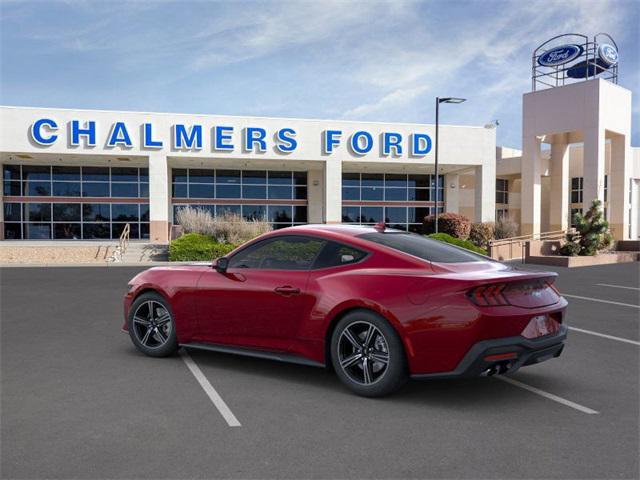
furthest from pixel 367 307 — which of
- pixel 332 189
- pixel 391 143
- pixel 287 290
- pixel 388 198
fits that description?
pixel 388 198

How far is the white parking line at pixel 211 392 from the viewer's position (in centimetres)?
430

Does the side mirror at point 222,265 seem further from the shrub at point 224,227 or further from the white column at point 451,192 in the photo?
the white column at point 451,192

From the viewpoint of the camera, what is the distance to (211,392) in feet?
16.3

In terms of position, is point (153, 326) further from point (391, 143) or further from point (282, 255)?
point (391, 143)

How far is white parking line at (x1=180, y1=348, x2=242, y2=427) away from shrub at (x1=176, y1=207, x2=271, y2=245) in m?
18.1

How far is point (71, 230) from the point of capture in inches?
1318

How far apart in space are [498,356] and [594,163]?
1213 inches

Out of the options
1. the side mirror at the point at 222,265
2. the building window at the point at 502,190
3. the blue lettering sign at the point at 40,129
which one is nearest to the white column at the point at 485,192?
the building window at the point at 502,190

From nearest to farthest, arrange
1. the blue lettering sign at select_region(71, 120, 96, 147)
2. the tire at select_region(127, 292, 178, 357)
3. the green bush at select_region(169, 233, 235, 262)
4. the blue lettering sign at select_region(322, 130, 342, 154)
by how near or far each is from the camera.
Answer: the tire at select_region(127, 292, 178, 357) → the green bush at select_region(169, 233, 235, 262) → the blue lettering sign at select_region(71, 120, 96, 147) → the blue lettering sign at select_region(322, 130, 342, 154)

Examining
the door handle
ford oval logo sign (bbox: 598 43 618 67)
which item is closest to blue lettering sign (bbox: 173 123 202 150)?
ford oval logo sign (bbox: 598 43 618 67)

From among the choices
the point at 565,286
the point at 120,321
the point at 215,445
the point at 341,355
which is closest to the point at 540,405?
the point at 341,355

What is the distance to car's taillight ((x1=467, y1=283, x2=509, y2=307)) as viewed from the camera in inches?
172

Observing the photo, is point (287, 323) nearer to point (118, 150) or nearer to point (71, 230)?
point (118, 150)

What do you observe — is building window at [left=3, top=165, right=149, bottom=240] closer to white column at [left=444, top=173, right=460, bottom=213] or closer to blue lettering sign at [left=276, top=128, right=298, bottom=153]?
blue lettering sign at [left=276, top=128, right=298, bottom=153]
